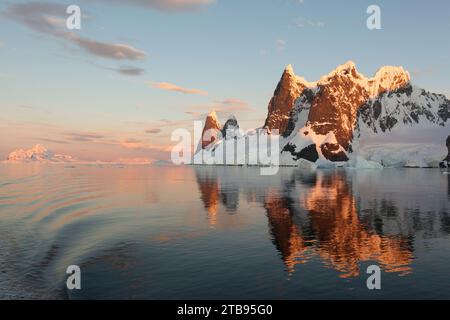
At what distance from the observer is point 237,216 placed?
5625 centimetres

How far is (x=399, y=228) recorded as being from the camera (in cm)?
4691

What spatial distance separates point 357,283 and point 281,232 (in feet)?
57.3

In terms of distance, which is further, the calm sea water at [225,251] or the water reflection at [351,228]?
the water reflection at [351,228]

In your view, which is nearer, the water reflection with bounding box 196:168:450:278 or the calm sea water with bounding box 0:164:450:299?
the calm sea water with bounding box 0:164:450:299

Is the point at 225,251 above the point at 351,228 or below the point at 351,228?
below

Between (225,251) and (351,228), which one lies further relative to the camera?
(351,228)

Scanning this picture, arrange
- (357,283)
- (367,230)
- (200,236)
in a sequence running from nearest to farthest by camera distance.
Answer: (357,283) < (200,236) < (367,230)

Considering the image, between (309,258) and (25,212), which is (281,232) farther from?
(25,212)

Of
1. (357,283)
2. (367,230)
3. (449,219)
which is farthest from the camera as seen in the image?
(449,219)
